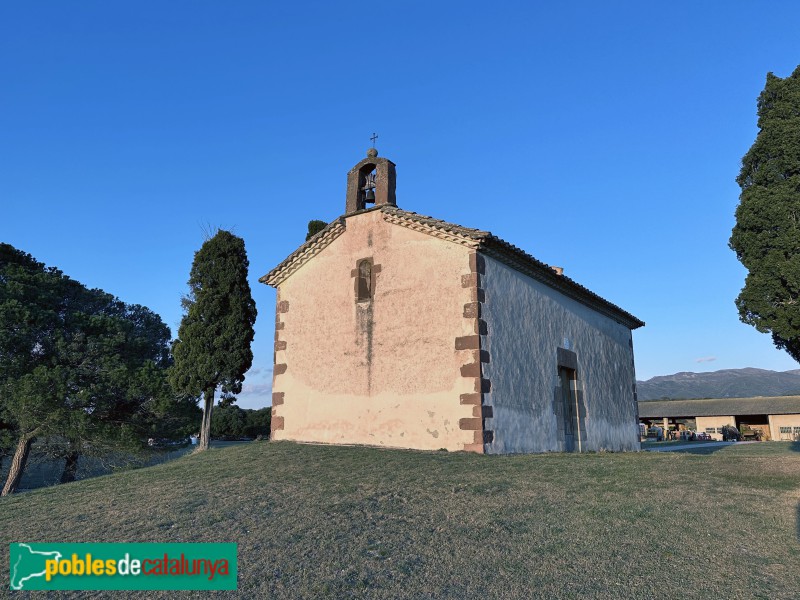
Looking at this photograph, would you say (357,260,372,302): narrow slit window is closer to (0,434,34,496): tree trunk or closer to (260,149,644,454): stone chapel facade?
(260,149,644,454): stone chapel facade

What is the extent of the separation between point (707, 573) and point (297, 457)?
7.99 meters

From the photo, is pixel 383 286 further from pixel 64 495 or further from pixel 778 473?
pixel 778 473

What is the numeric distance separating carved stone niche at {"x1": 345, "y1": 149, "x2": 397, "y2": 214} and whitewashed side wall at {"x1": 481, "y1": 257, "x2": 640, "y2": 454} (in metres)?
4.01

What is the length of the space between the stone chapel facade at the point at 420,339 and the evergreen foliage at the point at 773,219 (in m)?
4.85

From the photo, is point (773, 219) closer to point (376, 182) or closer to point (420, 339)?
point (420, 339)

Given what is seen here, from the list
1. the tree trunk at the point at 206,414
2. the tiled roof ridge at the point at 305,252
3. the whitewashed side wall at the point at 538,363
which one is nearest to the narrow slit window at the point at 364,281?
the tiled roof ridge at the point at 305,252

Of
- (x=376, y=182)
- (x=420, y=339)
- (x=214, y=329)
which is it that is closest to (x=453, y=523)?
(x=420, y=339)

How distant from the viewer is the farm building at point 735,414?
40.8 meters

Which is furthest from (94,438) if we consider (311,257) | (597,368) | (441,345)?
(597,368)

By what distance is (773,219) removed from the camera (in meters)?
15.1

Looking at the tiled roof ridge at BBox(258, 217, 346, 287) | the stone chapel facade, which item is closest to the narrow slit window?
the stone chapel facade

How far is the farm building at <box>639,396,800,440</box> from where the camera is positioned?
40.8 metres

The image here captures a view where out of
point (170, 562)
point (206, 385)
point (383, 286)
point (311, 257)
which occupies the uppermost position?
point (311, 257)

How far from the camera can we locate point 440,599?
4.38m
